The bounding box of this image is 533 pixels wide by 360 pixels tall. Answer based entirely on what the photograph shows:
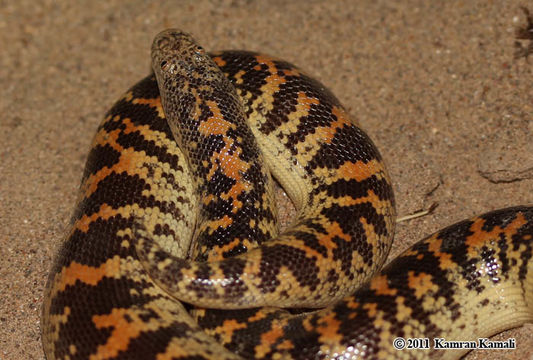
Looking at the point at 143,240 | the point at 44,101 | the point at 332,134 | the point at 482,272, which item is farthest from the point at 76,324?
the point at 44,101

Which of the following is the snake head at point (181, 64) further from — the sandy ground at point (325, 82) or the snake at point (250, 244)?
the sandy ground at point (325, 82)

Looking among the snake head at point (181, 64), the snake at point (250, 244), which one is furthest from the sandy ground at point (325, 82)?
the snake head at point (181, 64)

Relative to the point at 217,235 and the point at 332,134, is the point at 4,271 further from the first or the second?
the point at 332,134

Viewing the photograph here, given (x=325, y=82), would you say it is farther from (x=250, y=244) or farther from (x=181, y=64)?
(x=250, y=244)

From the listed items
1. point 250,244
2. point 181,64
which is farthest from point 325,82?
point 250,244

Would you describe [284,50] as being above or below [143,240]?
above

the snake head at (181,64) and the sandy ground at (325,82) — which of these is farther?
the sandy ground at (325,82)
